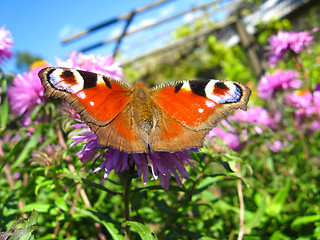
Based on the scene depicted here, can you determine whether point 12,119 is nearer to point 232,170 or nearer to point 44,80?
point 44,80

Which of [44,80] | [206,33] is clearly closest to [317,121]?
[44,80]

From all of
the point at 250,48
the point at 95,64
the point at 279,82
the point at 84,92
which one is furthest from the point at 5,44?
the point at 250,48

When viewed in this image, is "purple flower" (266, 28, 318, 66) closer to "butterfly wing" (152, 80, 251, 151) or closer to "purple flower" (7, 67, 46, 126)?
"butterfly wing" (152, 80, 251, 151)

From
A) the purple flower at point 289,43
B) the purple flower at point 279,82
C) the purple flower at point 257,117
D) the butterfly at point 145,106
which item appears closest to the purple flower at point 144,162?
the butterfly at point 145,106

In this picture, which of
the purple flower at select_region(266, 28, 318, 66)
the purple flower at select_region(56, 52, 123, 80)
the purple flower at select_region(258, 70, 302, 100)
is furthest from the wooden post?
the purple flower at select_region(56, 52, 123, 80)

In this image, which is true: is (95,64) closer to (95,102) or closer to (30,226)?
(95,102)

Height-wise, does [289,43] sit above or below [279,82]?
above
